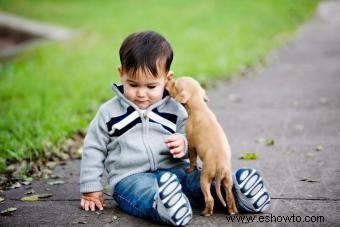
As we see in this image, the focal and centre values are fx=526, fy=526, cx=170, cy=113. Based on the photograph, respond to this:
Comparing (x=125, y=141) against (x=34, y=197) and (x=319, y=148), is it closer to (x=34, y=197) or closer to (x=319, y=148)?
(x=34, y=197)

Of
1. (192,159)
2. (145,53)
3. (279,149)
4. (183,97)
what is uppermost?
(145,53)

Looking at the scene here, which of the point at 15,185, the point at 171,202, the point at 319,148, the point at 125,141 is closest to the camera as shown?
the point at 171,202

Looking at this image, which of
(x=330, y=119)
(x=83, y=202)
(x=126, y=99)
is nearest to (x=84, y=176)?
(x=83, y=202)

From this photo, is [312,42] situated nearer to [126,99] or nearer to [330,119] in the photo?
[330,119]

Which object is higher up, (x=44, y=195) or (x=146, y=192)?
(x=146, y=192)

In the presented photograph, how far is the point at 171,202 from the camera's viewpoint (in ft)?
9.50

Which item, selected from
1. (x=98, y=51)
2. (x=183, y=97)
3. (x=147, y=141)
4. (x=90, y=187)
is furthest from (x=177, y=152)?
(x=98, y=51)

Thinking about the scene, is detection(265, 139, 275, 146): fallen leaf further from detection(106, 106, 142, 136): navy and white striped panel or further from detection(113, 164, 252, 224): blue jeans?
detection(106, 106, 142, 136): navy and white striped panel

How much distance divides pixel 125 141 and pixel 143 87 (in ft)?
1.22

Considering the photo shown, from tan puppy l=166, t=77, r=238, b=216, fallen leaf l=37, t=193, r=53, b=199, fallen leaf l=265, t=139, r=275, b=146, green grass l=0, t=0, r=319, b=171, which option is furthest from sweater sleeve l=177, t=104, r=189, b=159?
green grass l=0, t=0, r=319, b=171

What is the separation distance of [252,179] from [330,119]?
2.75 meters

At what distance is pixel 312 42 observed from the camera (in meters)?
10.8

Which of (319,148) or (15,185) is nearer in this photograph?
(15,185)

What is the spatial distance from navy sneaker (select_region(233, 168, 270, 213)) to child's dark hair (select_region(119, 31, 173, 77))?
31.9 inches
